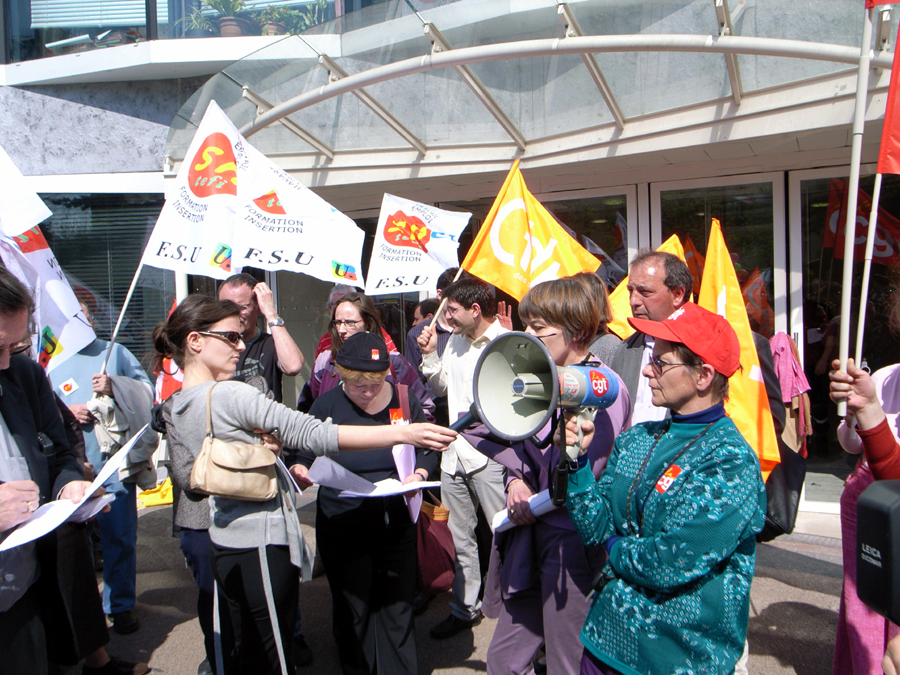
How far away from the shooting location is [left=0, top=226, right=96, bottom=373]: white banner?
3979mm

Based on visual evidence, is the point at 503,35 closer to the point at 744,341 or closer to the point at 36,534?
the point at 744,341

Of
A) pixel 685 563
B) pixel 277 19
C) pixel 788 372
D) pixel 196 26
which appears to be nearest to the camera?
A: pixel 685 563

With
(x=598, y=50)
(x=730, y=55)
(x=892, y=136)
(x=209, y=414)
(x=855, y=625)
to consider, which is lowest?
(x=855, y=625)

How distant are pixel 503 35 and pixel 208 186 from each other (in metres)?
2.99

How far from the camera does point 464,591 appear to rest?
13.3 feet

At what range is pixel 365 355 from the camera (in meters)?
3.09

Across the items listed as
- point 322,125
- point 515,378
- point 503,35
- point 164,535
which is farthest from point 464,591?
point 322,125

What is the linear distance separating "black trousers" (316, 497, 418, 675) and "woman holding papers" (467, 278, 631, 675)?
615mm

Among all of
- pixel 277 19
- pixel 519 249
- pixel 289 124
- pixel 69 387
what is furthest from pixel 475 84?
pixel 277 19

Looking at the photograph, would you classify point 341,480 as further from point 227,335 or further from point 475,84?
point 475,84

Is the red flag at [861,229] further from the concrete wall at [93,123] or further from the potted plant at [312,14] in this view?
the concrete wall at [93,123]

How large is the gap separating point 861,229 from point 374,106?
449 centimetres

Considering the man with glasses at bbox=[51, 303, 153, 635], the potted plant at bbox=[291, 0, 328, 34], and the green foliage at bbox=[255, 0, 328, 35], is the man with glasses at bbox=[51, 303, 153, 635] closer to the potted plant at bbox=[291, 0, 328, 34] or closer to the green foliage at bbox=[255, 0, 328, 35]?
the green foliage at bbox=[255, 0, 328, 35]

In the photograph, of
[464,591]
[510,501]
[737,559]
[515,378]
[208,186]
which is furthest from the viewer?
[208,186]
